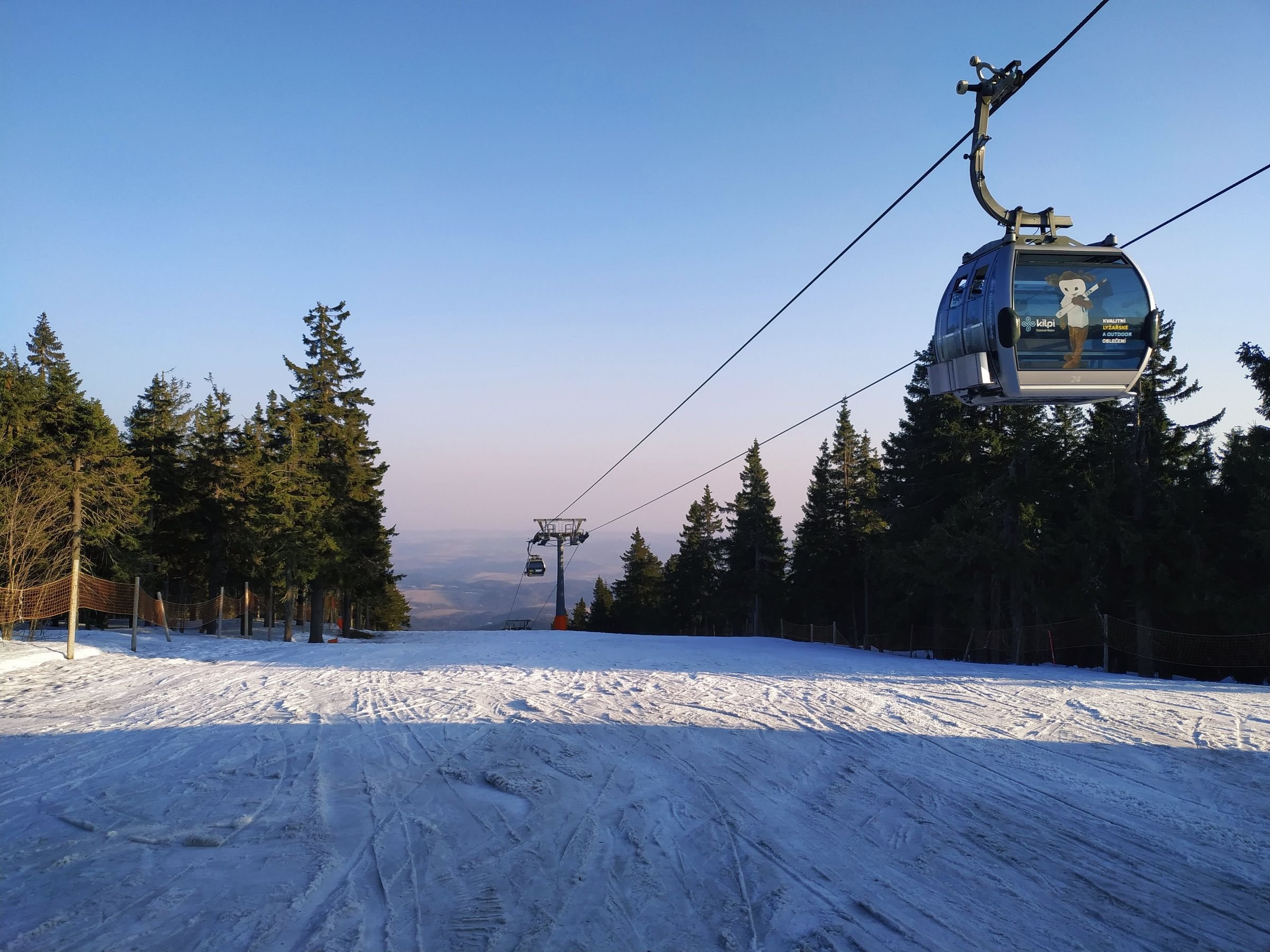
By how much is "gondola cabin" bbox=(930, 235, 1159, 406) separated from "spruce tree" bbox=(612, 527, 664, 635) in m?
68.6

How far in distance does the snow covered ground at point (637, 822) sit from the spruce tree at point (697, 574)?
52.9 metres

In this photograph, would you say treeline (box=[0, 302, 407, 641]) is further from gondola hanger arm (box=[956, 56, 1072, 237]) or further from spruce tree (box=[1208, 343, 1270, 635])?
spruce tree (box=[1208, 343, 1270, 635])

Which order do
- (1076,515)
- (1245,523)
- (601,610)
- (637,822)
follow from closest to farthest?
(637,822) → (1245,523) → (1076,515) → (601,610)

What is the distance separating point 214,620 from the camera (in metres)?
33.1

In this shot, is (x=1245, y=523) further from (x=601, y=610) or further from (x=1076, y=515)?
(x=601, y=610)

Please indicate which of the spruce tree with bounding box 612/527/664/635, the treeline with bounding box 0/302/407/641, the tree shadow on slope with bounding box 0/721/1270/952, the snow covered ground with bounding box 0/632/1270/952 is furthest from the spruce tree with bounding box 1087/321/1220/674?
the spruce tree with bounding box 612/527/664/635

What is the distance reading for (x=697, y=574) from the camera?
227 feet

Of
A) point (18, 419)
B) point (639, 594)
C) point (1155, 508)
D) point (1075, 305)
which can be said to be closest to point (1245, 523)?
point (1155, 508)

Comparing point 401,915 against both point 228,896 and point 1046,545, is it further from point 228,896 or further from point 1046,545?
point 1046,545

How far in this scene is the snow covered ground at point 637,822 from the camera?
5156 millimetres

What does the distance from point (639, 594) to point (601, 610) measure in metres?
16.3

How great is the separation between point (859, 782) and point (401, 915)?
5129 millimetres

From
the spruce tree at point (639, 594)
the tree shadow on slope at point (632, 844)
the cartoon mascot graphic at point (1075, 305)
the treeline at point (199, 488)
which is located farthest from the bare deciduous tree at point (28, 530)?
the spruce tree at point (639, 594)

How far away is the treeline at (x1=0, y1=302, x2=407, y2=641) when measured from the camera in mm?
22281
